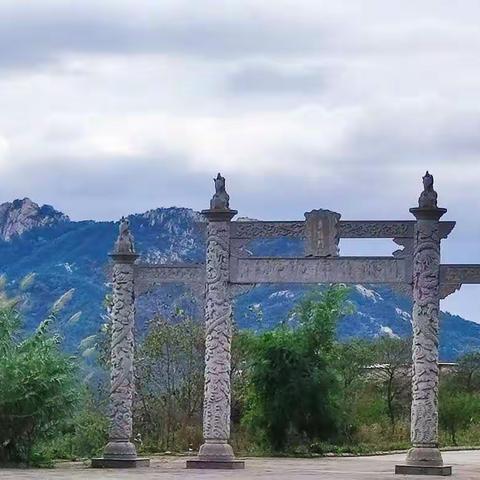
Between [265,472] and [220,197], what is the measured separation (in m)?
4.44

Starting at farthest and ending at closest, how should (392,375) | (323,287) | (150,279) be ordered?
(392,375)
(323,287)
(150,279)

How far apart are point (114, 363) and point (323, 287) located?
9854 mm

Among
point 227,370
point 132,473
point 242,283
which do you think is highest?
point 242,283

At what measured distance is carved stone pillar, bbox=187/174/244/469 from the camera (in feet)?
72.4

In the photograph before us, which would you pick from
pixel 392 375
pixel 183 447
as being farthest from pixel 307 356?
pixel 392 375

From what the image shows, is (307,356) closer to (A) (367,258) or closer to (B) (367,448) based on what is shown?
(B) (367,448)

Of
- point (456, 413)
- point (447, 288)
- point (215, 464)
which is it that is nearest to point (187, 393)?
point (215, 464)

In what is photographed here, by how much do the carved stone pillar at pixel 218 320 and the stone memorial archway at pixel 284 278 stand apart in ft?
0.05

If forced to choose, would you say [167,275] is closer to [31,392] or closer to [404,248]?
[31,392]

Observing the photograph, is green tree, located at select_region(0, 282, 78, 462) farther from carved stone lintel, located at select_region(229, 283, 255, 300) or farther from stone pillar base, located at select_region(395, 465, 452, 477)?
stone pillar base, located at select_region(395, 465, 452, 477)

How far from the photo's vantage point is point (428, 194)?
69.3 ft

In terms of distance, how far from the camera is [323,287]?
1256 inches

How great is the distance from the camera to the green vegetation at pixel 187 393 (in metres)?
22.0

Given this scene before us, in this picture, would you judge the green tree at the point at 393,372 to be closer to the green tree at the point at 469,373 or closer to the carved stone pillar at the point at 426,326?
the green tree at the point at 469,373
